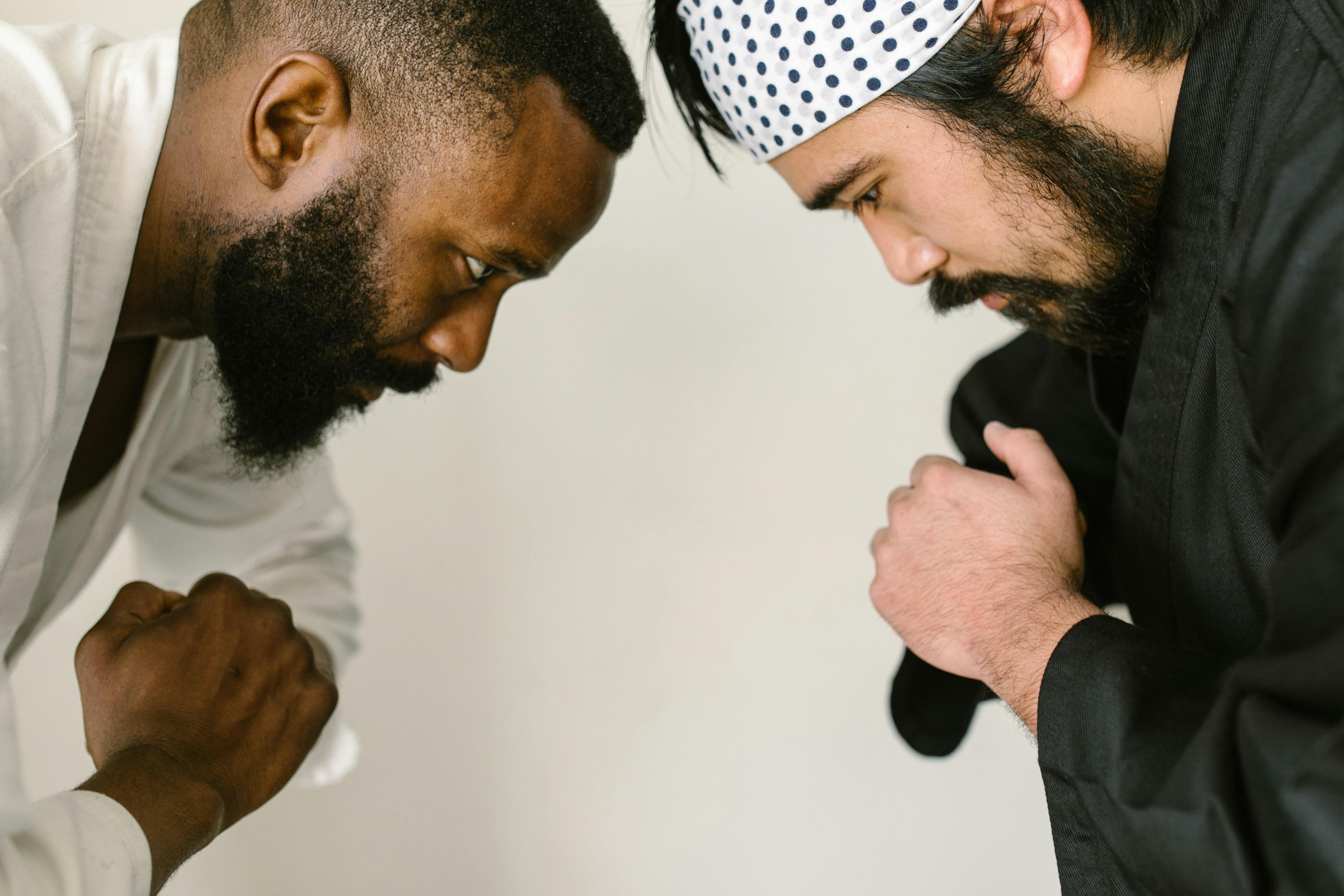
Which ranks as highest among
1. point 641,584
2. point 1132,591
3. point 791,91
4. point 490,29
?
point 490,29

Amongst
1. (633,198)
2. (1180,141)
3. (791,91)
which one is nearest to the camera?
(1180,141)

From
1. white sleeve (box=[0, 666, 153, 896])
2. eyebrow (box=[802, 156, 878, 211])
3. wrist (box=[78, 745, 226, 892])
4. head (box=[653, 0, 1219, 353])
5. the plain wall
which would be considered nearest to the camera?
white sleeve (box=[0, 666, 153, 896])

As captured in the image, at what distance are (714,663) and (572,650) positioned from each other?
239 mm

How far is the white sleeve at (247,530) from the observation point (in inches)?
55.2

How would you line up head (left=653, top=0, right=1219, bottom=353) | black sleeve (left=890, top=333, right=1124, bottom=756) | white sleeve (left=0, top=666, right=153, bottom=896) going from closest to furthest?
white sleeve (left=0, top=666, right=153, bottom=896), head (left=653, top=0, right=1219, bottom=353), black sleeve (left=890, top=333, right=1124, bottom=756)

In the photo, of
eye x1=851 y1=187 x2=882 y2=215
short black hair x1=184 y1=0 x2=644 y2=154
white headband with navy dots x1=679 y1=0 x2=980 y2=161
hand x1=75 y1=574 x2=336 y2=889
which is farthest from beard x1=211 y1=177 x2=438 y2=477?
eye x1=851 y1=187 x2=882 y2=215

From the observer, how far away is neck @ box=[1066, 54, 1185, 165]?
1.01m

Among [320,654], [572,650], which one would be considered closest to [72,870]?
[320,654]

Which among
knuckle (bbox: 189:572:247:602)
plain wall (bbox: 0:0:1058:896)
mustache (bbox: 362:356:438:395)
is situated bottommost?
plain wall (bbox: 0:0:1058:896)

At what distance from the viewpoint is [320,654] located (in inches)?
51.3

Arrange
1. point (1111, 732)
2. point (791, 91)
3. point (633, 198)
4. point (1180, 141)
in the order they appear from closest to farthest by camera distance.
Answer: point (1111, 732), point (1180, 141), point (791, 91), point (633, 198)

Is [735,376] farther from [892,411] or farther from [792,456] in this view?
[892,411]

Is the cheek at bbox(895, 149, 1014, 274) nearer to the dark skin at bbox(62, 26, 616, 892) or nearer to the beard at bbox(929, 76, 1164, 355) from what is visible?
the beard at bbox(929, 76, 1164, 355)

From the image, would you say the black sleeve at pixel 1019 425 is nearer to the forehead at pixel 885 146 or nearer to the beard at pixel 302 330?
the forehead at pixel 885 146
